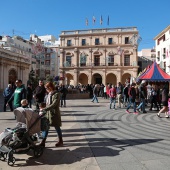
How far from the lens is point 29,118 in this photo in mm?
4652

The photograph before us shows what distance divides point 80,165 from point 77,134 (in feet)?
9.02

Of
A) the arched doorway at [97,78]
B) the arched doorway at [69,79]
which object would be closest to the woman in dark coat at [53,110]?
the arched doorway at [97,78]

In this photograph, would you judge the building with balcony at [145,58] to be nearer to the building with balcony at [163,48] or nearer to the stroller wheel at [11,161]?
the building with balcony at [163,48]

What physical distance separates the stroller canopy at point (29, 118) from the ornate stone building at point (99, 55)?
1591 inches

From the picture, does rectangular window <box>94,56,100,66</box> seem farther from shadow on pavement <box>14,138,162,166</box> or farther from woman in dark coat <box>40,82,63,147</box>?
woman in dark coat <box>40,82,63,147</box>

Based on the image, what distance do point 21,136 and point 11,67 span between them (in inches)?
1344

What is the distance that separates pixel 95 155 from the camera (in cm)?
493

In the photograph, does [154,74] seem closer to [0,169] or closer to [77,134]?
[77,134]

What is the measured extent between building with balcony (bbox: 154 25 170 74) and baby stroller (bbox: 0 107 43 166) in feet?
112

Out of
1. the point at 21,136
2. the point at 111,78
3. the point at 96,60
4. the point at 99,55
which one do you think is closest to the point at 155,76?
the point at 21,136

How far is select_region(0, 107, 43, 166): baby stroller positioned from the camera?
4415 millimetres

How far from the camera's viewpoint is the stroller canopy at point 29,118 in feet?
15.1

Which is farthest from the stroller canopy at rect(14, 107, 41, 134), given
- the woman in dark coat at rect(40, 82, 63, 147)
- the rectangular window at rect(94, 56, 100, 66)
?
the rectangular window at rect(94, 56, 100, 66)

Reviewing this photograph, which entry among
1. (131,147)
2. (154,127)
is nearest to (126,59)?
(154,127)
